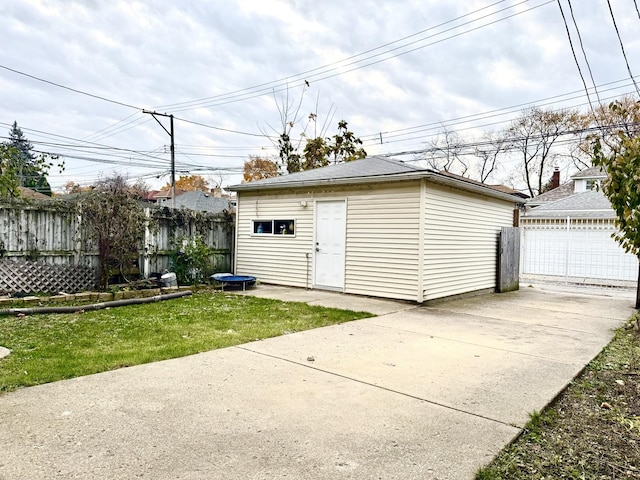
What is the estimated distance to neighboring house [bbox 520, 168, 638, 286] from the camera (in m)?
12.3

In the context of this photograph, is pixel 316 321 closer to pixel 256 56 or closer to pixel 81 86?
pixel 256 56

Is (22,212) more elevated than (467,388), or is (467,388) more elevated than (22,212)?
(22,212)

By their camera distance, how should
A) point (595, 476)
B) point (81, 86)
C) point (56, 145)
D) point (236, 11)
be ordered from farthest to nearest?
1. point (56, 145)
2. point (81, 86)
3. point (236, 11)
4. point (595, 476)

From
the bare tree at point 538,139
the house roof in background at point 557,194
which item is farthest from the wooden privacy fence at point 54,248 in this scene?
the bare tree at point 538,139

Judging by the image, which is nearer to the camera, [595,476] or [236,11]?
[595,476]

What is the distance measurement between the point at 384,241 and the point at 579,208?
10306mm

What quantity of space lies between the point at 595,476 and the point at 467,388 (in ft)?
4.25

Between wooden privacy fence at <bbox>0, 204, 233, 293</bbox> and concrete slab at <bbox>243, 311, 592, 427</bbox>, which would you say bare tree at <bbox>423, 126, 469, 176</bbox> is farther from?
concrete slab at <bbox>243, 311, 592, 427</bbox>

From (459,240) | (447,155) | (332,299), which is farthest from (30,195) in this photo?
(447,155)

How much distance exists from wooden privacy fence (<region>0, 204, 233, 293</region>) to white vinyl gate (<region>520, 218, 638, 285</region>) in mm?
10930

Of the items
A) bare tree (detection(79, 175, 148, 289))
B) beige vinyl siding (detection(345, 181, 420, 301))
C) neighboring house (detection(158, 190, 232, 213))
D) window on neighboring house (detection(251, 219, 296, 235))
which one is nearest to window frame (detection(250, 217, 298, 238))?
window on neighboring house (detection(251, 219, 296, 235))

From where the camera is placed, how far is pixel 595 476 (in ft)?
7.27

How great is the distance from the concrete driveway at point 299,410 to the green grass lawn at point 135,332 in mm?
301

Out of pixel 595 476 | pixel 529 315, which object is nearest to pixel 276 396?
pixel 595 476
